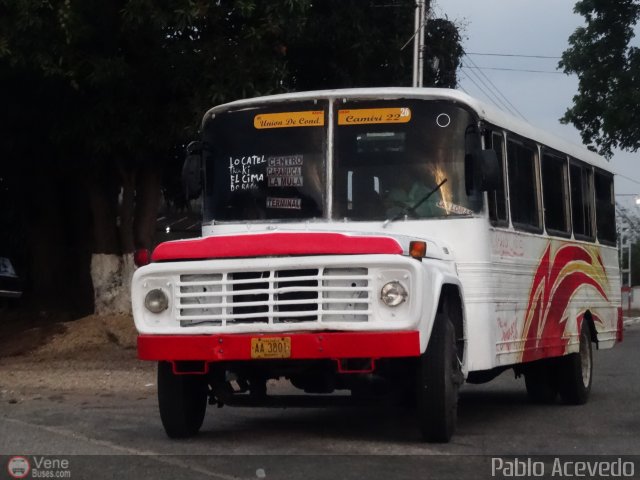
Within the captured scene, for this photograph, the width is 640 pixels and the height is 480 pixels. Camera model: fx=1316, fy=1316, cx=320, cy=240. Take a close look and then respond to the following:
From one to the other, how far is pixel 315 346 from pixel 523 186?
3.63 meters

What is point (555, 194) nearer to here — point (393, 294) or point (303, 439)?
point (303, 439)

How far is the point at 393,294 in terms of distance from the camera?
8.73m

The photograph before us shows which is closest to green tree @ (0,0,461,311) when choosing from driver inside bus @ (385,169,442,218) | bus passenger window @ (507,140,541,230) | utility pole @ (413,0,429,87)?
utility pole @ (413,0,429,87)

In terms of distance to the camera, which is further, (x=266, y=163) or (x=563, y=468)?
(x=266, y=163)

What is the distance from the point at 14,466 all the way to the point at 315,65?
14.3 m

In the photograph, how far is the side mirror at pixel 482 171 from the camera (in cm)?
979

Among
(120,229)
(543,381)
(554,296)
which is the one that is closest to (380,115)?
(554,296)

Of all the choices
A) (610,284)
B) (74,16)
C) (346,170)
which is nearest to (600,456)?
(346,170)

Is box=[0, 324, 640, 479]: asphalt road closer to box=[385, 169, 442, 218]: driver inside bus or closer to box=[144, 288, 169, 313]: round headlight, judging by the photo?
box=[144, 288, 169, 313]: round headlight

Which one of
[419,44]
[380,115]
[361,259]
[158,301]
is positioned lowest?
[158,301]

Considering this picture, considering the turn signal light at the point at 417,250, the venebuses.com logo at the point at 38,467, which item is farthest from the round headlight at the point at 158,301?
the turn signal light at the point at 417,250

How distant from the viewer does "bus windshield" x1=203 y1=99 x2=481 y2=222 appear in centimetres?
1008

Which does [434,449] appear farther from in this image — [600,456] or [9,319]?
[9,319]

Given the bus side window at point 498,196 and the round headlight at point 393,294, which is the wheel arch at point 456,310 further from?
the bus side window at point 498,196
